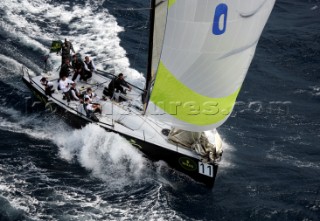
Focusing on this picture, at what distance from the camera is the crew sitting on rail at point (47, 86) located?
21.6 metres

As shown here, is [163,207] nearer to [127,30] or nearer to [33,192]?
[33,192]

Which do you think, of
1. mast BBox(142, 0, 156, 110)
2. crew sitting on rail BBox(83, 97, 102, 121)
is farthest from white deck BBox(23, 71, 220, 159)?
mast BBox(142, 0, 156, 110)

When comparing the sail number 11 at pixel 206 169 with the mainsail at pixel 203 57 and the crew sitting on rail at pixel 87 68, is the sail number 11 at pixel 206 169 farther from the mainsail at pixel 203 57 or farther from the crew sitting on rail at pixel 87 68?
the crew sitting on rail at pixel 87 68

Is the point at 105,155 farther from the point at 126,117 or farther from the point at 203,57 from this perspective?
the point at 203,57

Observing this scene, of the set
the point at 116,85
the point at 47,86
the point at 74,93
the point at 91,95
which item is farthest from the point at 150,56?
the point at 47,86

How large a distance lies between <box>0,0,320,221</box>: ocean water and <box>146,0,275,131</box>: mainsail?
10.0 ft

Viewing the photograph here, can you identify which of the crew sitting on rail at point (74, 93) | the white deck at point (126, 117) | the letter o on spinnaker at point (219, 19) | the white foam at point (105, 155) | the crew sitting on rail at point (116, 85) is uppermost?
the letter o on spinnaker at point (219, 19)

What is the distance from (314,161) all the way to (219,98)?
640 centimetres

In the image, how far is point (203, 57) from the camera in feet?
53.2

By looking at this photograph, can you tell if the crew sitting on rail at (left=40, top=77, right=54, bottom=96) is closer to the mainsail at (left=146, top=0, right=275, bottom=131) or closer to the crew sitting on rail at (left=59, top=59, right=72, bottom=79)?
the crew sitting on rail at (left=59, top=59, right=72, bottom=79)

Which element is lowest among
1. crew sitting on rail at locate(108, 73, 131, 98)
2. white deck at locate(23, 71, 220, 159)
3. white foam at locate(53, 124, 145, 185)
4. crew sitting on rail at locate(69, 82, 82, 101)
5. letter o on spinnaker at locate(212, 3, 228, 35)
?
white foam at locate(53, 124, 145, 185)

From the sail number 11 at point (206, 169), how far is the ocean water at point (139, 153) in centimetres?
77

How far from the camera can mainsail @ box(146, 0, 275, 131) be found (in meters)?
15.3

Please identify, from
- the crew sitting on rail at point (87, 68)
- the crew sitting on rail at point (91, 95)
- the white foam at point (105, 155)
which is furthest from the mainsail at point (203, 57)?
the crew sitting on rail at point (87, 68)
